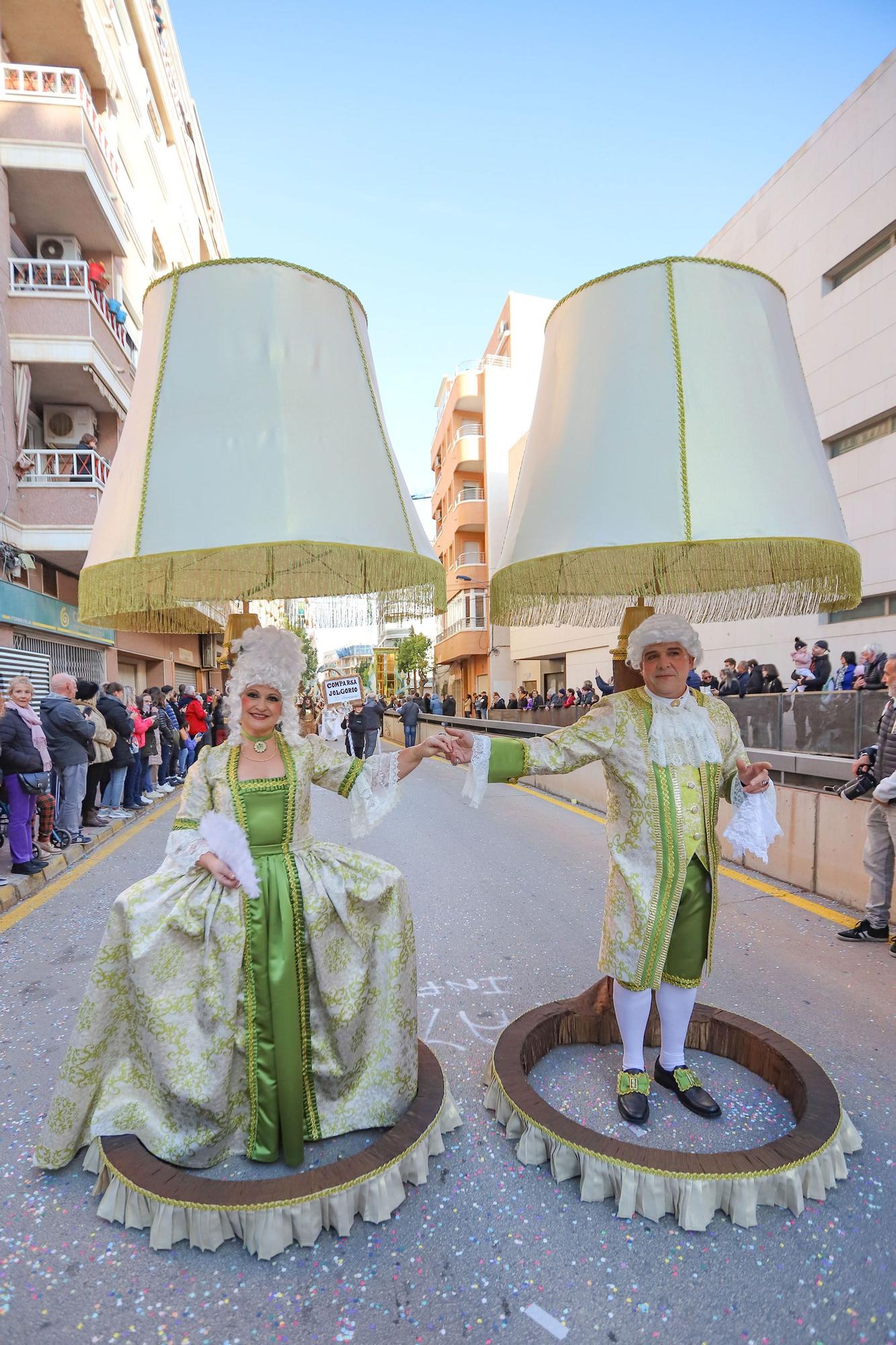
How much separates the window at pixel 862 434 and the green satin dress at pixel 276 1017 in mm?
15403

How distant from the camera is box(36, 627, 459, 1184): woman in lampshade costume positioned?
2.35 meters

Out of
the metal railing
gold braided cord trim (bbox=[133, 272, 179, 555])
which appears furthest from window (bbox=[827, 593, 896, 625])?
gold braided cord trim (bbox=[133, 272, 179, 555])

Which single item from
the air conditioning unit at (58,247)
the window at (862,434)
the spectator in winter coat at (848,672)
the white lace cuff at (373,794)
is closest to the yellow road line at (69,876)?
the white lace cuff at (373,794)

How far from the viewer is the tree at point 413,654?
53562 millimetres

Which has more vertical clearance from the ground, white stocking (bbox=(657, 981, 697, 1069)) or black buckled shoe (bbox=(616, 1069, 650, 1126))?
white stocking (bbox=(657, 981, 697, 1069))

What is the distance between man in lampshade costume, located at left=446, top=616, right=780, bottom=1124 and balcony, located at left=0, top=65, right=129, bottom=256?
14467mm

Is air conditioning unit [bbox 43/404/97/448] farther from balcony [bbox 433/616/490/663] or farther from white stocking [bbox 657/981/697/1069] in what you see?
balcony [bbox 433/616/490/663]

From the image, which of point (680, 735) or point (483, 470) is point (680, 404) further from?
point (483, 470)

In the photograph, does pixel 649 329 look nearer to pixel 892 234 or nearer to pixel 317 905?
pixel 317 905

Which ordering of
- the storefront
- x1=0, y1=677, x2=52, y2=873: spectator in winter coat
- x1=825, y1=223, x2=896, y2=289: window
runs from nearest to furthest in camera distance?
x1=0, y1=677, x2=52, y2=873: spectator in winter coat → the storefront → x1=825, y1=223, x2=896, y2=289: window

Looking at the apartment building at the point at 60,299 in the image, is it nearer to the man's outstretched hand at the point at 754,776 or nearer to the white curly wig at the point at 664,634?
the white curly wig at the point at 664,634

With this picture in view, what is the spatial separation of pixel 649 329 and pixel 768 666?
8.89 m

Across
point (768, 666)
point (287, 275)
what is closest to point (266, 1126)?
point (287, 275)

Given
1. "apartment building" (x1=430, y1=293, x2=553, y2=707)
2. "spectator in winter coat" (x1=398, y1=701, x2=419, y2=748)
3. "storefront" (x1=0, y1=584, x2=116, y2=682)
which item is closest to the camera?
"storefront" (x1=0, y1=584, x2=116, y2=682)
